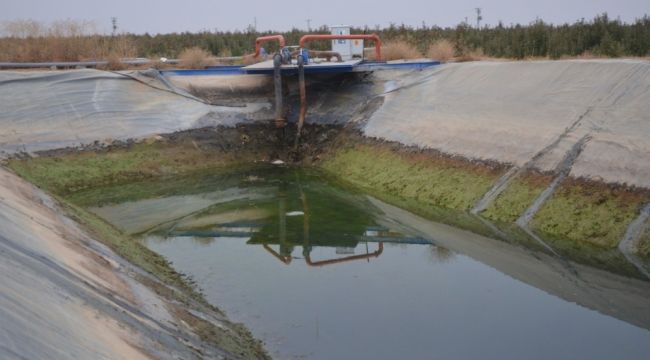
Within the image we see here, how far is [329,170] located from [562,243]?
772 cm

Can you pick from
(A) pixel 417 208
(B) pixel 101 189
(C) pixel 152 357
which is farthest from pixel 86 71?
(C) pixel 152 357

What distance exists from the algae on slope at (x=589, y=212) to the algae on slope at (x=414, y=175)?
172 centimetres

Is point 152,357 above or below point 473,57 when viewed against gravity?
below

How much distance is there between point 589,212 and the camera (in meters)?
10.9

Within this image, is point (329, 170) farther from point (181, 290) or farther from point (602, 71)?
point (181, 290)

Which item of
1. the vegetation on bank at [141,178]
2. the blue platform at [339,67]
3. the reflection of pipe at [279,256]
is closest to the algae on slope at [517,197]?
the reflection of pipe at [279,256]

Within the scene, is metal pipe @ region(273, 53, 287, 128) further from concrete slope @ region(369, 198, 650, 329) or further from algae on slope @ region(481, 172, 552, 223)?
algae on slope @ region(481, 172, 552, 223)

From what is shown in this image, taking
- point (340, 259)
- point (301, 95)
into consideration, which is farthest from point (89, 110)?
point (340, 259)

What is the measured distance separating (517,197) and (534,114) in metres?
2.47

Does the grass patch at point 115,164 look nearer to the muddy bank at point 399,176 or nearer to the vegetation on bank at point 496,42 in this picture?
the muddy bank at point 399,176

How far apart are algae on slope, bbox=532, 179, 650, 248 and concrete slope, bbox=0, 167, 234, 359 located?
600cm

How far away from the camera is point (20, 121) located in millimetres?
17250

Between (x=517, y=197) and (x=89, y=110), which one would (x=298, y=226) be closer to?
(x=517, y=197)

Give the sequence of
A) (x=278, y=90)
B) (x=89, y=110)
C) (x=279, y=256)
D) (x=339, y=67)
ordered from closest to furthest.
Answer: (x=279, y=256) < (x=89, y=110) < (x=278, y=90) < (x=339, y=67)
